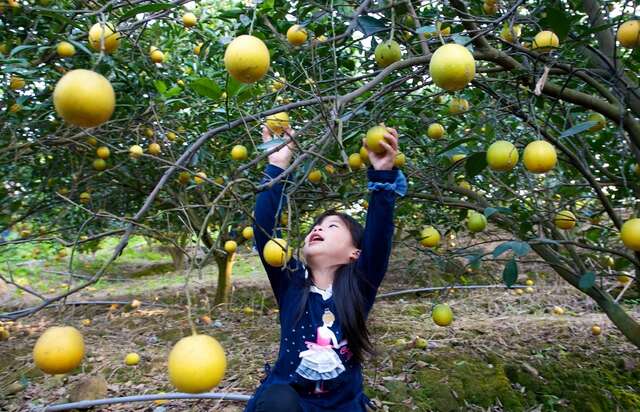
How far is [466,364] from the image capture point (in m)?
2.97

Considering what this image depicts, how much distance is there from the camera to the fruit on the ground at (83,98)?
793 mm

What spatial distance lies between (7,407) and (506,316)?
144 inches

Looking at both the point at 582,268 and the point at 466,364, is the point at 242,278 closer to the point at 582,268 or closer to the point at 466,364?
the point at 466,364

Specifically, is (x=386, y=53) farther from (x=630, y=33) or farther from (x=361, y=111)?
(x=630, y=33)

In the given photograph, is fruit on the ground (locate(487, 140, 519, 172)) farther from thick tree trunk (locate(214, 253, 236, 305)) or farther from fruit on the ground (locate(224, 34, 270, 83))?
thick tree trunk (locate(214, 253, 236, 305))

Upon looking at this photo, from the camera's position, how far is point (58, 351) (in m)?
0.93

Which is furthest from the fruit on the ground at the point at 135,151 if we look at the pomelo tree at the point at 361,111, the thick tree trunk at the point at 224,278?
the thick tree trunk at the point at 224,278

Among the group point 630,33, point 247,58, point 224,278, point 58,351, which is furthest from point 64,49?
point 224,278

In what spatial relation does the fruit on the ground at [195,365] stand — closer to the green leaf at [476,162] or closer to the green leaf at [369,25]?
the green leaf at [369,25]

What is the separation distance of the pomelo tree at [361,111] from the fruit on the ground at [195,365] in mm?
209

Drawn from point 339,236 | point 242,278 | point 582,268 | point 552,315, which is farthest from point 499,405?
point 242,278

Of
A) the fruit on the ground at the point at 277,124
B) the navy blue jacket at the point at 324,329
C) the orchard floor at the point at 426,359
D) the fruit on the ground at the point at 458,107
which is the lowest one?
the orchard floor at the point at 426,359

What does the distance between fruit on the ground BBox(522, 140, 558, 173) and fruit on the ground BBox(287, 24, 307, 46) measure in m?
0.84

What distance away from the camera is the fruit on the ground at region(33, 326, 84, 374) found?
0.92 metres
